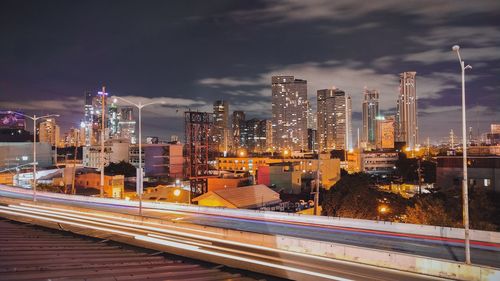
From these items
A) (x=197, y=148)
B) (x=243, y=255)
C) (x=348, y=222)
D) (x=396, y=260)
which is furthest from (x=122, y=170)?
(x=396, y=260)

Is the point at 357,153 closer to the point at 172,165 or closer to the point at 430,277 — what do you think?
the point at 172,165

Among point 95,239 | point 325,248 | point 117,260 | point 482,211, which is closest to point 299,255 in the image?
point 325,248

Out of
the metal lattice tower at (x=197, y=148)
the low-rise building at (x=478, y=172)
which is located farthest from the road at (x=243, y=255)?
the low-rise building at (x=478, y=172)

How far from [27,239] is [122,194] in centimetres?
4974

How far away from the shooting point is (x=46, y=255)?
1281 cm

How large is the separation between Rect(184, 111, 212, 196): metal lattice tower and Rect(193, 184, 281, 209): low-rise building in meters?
13.5

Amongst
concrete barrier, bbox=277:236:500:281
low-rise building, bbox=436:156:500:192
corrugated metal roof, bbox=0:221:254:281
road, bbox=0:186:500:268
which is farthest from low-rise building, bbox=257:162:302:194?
corrugated metal roof, bbox=0:221:254:281

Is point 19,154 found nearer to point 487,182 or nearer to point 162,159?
point 162,159

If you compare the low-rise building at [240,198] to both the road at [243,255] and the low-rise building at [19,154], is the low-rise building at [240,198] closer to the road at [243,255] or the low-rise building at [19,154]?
the road at [243,255]

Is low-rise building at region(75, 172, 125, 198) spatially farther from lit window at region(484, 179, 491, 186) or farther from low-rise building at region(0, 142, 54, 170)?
lit window at region(484, 179, 491, 186)

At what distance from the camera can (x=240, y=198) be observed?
46.4 m

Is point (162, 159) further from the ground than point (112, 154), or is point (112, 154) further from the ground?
point (112, 154)

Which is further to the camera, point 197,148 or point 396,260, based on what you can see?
point 197,148

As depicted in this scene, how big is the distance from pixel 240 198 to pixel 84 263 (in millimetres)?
34749
